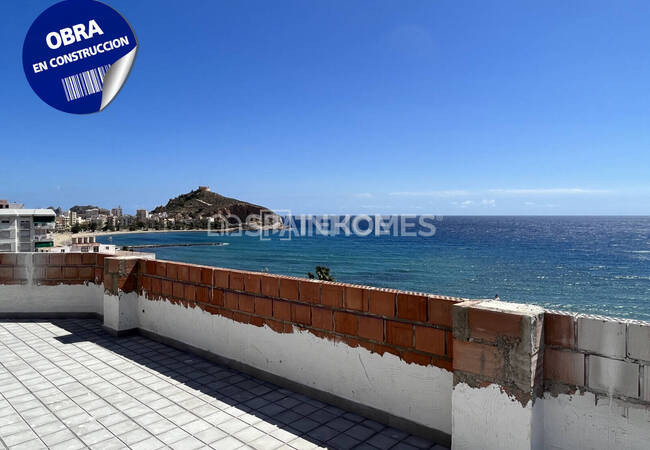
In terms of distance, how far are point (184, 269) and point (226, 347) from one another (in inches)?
43.1

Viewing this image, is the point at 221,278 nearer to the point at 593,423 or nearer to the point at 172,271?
the point at 172,271

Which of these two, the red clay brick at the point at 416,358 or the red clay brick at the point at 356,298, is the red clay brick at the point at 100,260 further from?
the red clay brick at the point at 416,358

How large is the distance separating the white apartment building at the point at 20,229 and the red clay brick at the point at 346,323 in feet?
180

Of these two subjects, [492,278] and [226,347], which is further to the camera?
[492,278]

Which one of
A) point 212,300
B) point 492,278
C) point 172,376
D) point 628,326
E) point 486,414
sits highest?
point 628,326

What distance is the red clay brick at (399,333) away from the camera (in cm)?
294

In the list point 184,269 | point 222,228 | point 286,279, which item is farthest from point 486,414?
point 222,228

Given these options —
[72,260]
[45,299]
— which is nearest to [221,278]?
[72,260]

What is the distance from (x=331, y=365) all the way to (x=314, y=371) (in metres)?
0.22

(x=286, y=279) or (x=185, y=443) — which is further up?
(x=286, y=279)

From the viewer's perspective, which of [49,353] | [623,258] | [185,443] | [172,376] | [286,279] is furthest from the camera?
[623,258]

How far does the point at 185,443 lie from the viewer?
2.77 meters

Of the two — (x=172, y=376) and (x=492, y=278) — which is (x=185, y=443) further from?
(x=492, y=278)

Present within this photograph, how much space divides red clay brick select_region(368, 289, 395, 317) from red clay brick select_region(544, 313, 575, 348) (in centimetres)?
104
